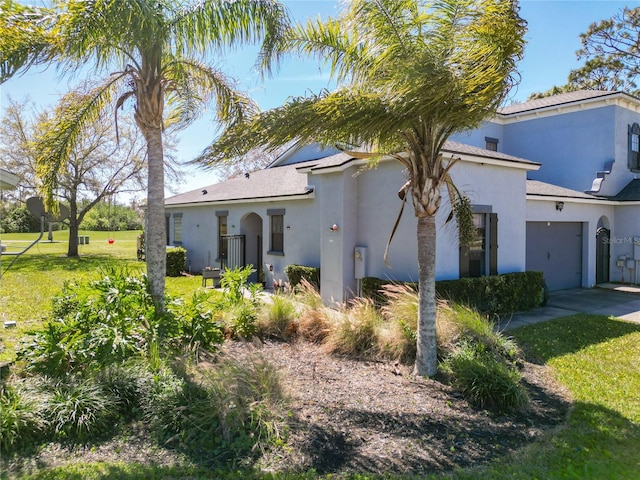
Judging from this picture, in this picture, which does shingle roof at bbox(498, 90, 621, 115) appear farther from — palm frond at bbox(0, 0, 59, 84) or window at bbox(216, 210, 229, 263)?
palm frond at bbox(0, 0, 59, 84)

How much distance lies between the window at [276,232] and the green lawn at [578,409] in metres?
7.73

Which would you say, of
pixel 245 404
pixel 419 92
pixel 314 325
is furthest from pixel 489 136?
pixel 245 404

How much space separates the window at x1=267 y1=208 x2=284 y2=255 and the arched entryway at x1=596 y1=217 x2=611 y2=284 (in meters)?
12.5

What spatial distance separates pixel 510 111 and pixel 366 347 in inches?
646

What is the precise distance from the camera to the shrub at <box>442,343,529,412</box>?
5.41m

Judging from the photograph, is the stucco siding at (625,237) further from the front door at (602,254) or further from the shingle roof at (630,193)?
the shingle roof at (630,193)

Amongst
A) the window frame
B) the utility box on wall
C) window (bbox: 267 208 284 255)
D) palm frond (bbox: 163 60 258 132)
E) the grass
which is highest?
the window frame

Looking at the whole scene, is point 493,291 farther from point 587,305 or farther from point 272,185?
point 272,185

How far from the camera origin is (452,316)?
7305 mm

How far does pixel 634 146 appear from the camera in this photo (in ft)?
57.2

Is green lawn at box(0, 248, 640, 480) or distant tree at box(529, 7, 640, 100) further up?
distant tree at box(529, 7, 640, 100)

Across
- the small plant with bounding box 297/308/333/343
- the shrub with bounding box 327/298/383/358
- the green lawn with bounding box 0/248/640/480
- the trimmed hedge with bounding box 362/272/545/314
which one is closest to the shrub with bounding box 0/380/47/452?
the green lawn with bounding box 0/248/640/480

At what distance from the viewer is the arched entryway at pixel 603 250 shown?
1645 centimetres

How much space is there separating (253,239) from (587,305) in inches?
492
